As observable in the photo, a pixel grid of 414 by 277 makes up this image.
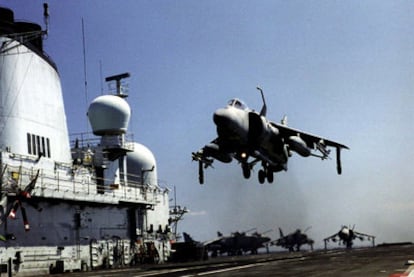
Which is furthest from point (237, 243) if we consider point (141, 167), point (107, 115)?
point (107, 115)

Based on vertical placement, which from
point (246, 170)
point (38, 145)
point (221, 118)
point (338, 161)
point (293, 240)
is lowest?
point (293, 240)

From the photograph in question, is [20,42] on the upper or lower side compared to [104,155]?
upper

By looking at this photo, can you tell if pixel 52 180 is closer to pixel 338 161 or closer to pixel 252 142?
pixel 252 142

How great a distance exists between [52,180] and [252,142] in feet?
52.9

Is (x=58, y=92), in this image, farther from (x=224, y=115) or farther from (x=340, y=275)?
(x=340, y=275)

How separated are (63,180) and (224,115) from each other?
53.8 feet

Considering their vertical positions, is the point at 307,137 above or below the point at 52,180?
above

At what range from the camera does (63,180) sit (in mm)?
42625

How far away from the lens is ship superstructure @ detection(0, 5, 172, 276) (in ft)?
124

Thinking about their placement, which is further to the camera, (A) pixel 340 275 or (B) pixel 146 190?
(B) pixel 146 190

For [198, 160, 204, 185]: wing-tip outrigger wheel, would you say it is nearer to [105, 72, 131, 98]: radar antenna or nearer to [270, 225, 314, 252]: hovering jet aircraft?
[105, 72, 131, 98]: radar antenna

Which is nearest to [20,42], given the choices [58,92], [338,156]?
[58,92]

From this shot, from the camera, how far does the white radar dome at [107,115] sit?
54.9m

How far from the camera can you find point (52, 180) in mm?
41594
